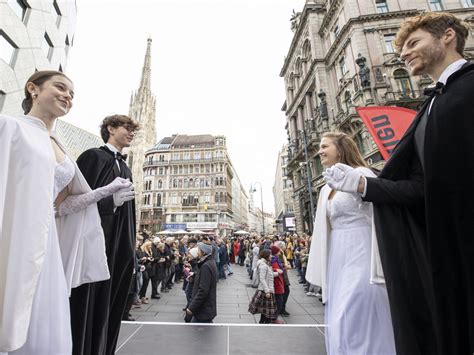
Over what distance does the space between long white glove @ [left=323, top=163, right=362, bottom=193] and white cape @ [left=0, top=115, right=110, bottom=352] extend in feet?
5.64

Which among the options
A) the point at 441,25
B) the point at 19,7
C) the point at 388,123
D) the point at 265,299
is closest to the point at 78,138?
the point at 19,7

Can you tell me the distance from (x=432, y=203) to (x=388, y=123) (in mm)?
7189

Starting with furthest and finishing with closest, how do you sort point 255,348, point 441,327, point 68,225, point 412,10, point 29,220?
point 412,10, point 255,348, point 68,225, point 29,220, point 441,327

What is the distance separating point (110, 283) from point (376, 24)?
87.3ft

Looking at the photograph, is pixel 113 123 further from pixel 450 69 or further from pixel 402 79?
pixel 402 79

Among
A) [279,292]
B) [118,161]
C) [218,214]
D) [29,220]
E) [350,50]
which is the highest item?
[350,50]

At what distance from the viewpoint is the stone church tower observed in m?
65.8

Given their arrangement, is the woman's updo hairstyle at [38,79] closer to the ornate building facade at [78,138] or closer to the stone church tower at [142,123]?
the ornate building facade at [78,138]

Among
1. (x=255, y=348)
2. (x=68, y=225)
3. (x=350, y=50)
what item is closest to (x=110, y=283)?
(x=68, y=225)

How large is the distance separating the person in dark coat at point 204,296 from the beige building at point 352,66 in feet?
42.1

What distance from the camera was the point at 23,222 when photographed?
1.17 m

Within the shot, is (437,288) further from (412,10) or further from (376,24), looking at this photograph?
(412,10)

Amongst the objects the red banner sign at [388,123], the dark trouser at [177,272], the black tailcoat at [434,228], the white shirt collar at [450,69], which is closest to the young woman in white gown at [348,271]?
the black tailcoat at [434,228]

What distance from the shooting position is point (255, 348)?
346cm
